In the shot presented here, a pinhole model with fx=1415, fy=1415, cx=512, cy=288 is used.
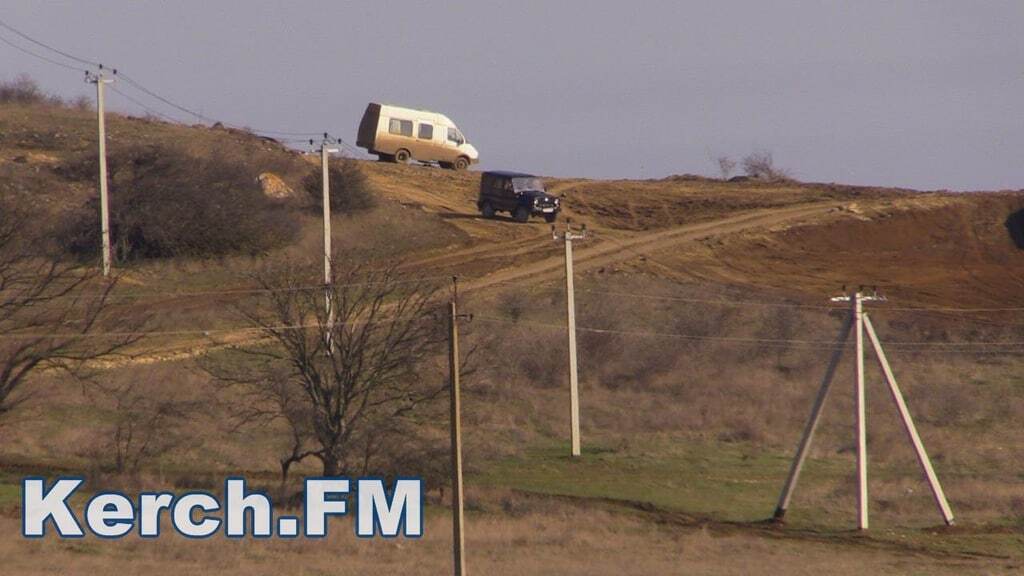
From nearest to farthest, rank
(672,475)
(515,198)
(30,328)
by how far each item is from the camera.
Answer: (30,328), (672,475), (515,198)

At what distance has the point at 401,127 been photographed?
219 feet

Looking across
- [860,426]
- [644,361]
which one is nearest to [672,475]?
[860,426]

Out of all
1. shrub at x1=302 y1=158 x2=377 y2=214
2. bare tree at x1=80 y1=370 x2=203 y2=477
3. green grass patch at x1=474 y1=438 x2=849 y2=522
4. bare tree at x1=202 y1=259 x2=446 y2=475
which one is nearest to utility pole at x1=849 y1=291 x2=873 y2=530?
green grass patch at x1=474 y1=438 x2=849 y2=522

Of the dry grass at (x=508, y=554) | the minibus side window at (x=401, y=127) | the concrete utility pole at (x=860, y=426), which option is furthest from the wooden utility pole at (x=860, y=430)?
the minibus side window at (x=401, y=127)

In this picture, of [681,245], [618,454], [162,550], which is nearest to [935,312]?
[681,245]

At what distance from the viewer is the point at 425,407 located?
35062 millimetres

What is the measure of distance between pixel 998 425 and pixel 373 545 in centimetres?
2338

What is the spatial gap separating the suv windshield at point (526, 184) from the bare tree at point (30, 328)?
25.4 meters

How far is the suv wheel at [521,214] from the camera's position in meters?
57.4

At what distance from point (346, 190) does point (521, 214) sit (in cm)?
732

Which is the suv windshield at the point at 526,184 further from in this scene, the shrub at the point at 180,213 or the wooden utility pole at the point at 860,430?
the wooden utility pole at the point at 860,430

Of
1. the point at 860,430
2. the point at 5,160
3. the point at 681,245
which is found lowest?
the point at 860,430

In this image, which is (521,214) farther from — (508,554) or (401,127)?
(508,554)

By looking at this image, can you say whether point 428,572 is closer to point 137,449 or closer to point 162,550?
point 162,550
